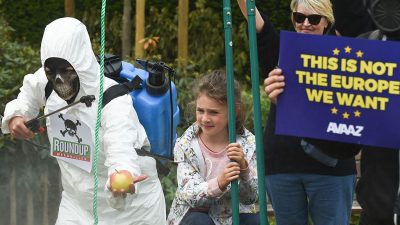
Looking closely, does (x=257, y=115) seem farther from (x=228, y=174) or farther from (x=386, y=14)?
(x=386, y=14)

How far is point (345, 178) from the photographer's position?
17.3ft

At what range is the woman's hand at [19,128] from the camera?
18.2 feet

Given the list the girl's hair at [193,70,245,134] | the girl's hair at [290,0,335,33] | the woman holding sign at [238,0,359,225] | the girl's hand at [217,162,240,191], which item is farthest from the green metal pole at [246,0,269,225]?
the girl's hair at [193,70,245,134]

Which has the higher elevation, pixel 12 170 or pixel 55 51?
pixel 55 51

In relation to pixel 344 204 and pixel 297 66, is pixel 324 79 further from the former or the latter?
pixel 344 204

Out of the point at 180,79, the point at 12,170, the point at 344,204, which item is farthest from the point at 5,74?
the point at 344,204

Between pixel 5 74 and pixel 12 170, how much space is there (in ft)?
1.96

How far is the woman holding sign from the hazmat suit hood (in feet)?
2.39

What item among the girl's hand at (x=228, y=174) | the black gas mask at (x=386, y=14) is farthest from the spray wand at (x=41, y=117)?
the black gas mask at (x=386, y=14)

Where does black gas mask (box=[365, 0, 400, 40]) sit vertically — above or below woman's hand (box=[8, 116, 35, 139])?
above

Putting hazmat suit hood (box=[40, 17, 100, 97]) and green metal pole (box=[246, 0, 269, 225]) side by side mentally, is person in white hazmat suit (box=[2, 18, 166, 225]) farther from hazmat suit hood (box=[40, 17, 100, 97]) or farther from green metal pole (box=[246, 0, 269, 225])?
green metal pole (box=[246, 0, 269, 225])

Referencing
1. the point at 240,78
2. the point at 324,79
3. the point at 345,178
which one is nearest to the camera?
the point at 324,79

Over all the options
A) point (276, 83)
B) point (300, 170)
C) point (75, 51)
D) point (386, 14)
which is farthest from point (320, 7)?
point (386, 14)

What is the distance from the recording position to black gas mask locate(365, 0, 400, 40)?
3979 millimetres
